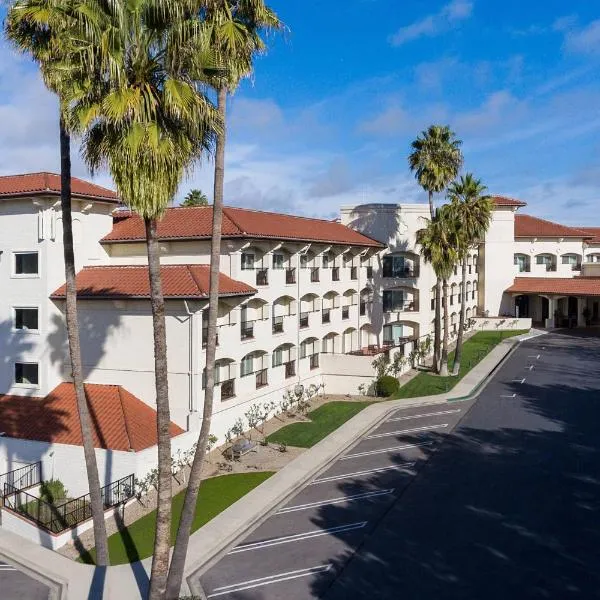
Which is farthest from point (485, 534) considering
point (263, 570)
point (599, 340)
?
point (599, 340)

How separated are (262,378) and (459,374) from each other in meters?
17.0

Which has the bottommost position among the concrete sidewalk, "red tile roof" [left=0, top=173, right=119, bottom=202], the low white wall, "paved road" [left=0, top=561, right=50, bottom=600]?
"paved road" [left=0, top=561, right=50, bottom=600]

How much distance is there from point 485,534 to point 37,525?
14.2 m

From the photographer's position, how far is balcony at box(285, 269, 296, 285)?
36344 mm

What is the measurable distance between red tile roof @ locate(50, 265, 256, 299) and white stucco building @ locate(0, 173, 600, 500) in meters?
0.09

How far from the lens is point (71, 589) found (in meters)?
17.0

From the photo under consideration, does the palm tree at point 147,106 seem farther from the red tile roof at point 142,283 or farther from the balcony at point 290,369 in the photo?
the balcony at point 290,369

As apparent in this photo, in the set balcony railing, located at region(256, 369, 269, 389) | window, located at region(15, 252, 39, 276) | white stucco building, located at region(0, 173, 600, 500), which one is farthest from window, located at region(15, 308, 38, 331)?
balcony railing, located at region(256, 369, 269, 389)

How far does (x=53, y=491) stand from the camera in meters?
23.8

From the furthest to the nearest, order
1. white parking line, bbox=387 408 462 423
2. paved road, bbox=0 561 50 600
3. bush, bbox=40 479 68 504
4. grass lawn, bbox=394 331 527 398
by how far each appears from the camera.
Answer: grass lawn, bbox=394 331 527 398, white parking line, bbox=387 408 462 423, bush, bbox=40 479 68 504, paved road, bbox=0 561 50 600

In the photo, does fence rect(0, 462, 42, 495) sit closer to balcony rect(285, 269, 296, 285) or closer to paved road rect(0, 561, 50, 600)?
paved road rect(0, 561, 50, 600)

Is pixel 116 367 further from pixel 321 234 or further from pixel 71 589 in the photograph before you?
pixel 321 234

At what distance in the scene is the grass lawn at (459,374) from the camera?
131 ft

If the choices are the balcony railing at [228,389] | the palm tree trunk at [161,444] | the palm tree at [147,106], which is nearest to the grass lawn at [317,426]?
the balcony railing at [228,389]
